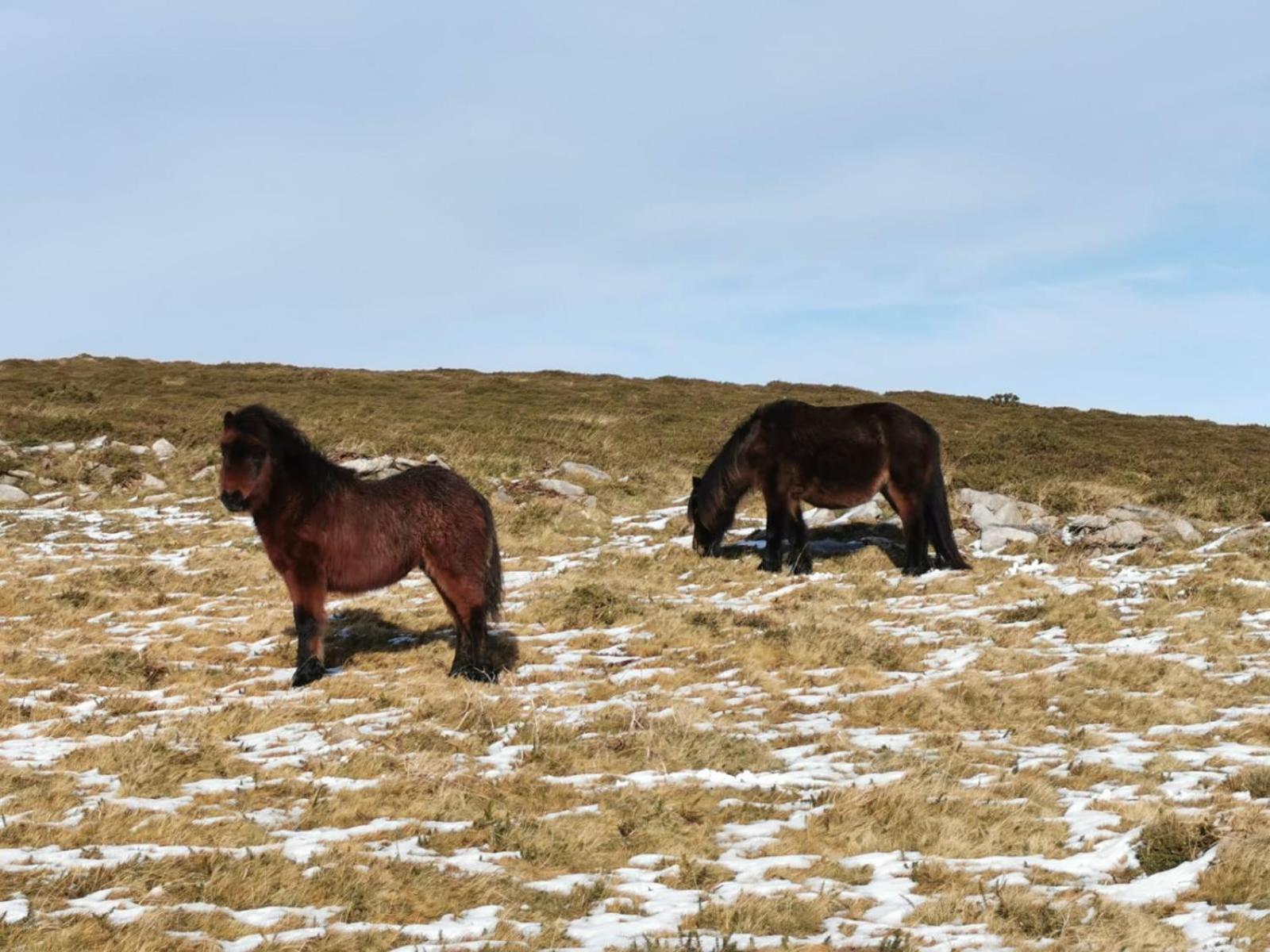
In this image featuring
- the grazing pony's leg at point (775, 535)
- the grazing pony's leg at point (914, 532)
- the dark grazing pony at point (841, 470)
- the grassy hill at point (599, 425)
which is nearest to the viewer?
the grazing pony's leg at point (914, 532)

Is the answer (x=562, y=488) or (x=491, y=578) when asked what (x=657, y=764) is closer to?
(x=491, y=578)

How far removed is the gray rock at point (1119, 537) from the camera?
→ 16.0m

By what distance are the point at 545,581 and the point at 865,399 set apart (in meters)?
26.6

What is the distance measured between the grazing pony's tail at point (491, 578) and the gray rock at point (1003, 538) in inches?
364

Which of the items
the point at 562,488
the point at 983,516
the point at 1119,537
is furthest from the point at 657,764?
the point at 562,488

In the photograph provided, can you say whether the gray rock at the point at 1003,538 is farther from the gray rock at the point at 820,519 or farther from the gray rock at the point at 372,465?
the gray rock at the point at 372,465

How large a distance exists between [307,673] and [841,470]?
27.9 ft

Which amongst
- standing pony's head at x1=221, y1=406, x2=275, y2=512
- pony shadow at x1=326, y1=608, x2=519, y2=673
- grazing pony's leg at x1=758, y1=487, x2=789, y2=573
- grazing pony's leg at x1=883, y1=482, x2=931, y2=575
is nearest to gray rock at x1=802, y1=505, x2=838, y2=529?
grazing pony's leg at x1=758, y1=487, x2=789, y2=573

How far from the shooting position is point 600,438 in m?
28.7

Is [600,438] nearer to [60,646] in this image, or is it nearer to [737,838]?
[60,646]

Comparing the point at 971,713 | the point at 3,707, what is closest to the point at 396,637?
the point at 3,707

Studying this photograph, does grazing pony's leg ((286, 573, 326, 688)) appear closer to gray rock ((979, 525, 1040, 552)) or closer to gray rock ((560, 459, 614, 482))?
gray rock ((979, 525, 1040, 552))

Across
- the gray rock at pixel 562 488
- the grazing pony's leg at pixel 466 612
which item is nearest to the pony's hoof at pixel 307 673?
the grazing pony's leg at pixel 466 612

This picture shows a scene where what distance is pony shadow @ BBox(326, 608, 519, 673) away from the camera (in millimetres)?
11086
